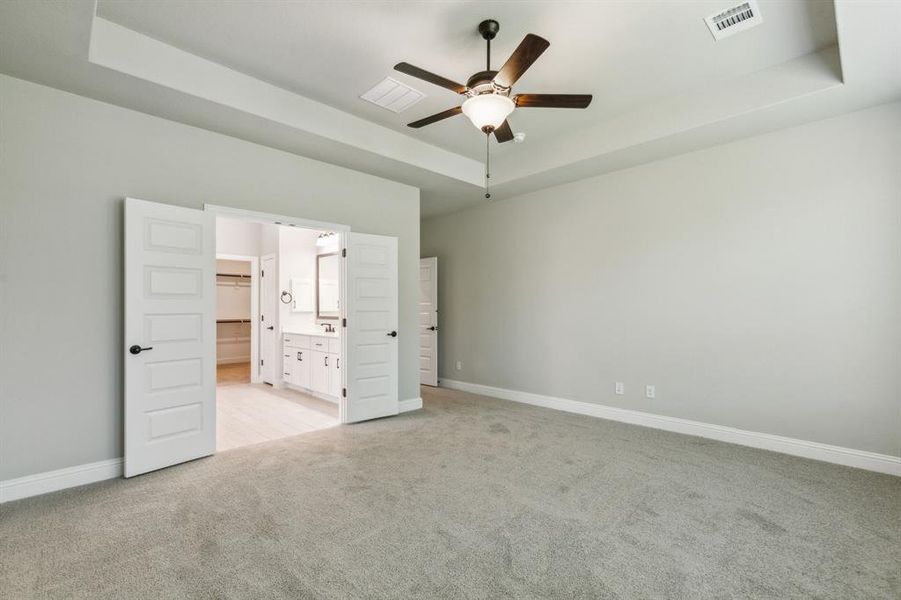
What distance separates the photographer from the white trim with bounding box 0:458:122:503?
287cm

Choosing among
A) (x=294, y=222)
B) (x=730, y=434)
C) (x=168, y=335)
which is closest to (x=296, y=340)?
(x=294, y=222)

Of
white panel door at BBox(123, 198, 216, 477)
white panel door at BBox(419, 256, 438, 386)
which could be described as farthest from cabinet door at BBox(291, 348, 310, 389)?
white panel door at BBox(123, 198, 216, 477)

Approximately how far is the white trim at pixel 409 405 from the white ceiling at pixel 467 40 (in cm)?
341

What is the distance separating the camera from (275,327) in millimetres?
7043

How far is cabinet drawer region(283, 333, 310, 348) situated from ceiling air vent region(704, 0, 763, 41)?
560 cm

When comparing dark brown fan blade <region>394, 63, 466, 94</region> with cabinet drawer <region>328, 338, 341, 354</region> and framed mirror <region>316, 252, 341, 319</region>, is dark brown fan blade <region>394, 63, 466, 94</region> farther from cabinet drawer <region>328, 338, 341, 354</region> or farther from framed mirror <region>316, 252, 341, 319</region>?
framed mirror <region>316, 252, 341, 319</region>

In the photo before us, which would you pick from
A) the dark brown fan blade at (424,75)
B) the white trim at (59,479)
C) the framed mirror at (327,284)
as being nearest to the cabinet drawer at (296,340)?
the framed mirror at (327,284)

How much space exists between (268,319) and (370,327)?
317 cm

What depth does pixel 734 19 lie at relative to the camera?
9.30 ft

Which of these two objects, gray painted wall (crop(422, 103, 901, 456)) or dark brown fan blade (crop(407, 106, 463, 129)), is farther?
gray painted wall (crop(422, 103, 901, 456))

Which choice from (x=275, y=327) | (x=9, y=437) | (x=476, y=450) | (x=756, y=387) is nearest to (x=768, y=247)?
(x=756, y=387)

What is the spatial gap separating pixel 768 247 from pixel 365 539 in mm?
4115

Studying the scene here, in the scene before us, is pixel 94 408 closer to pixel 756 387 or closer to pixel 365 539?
pixel 365 539

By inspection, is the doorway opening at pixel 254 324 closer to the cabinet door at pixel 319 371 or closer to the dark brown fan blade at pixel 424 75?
the cabinet door at pixel 319 371
